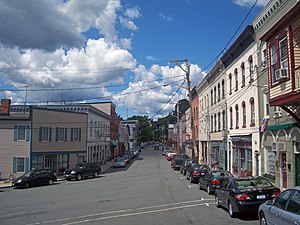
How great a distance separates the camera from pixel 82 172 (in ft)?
114

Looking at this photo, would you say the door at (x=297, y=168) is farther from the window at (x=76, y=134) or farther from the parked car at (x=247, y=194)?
the window at (x=76, y=134)

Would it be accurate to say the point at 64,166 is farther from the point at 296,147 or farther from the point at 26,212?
the point at 296,147

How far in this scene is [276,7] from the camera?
1959cm

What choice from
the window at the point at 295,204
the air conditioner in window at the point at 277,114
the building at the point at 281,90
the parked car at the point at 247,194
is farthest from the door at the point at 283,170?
the window at the point at 295,204

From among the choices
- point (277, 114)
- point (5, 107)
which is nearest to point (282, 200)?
point (277, 114)

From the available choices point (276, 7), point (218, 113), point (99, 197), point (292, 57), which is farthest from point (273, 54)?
point (218, 113)

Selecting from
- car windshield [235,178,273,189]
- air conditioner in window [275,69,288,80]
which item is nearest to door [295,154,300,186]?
air conditioner in window [275,69,288,80]

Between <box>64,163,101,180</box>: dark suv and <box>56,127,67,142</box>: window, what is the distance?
6500mm

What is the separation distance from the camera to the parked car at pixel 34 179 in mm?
27766

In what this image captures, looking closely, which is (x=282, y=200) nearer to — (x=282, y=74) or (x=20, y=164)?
(x=282, y=74)

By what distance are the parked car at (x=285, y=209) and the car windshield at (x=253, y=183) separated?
333cm

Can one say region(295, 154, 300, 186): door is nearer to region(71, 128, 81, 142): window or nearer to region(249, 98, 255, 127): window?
region(249, 98, 255, 127): window

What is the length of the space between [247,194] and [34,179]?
839 inches

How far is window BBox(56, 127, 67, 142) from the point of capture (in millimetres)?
40531
